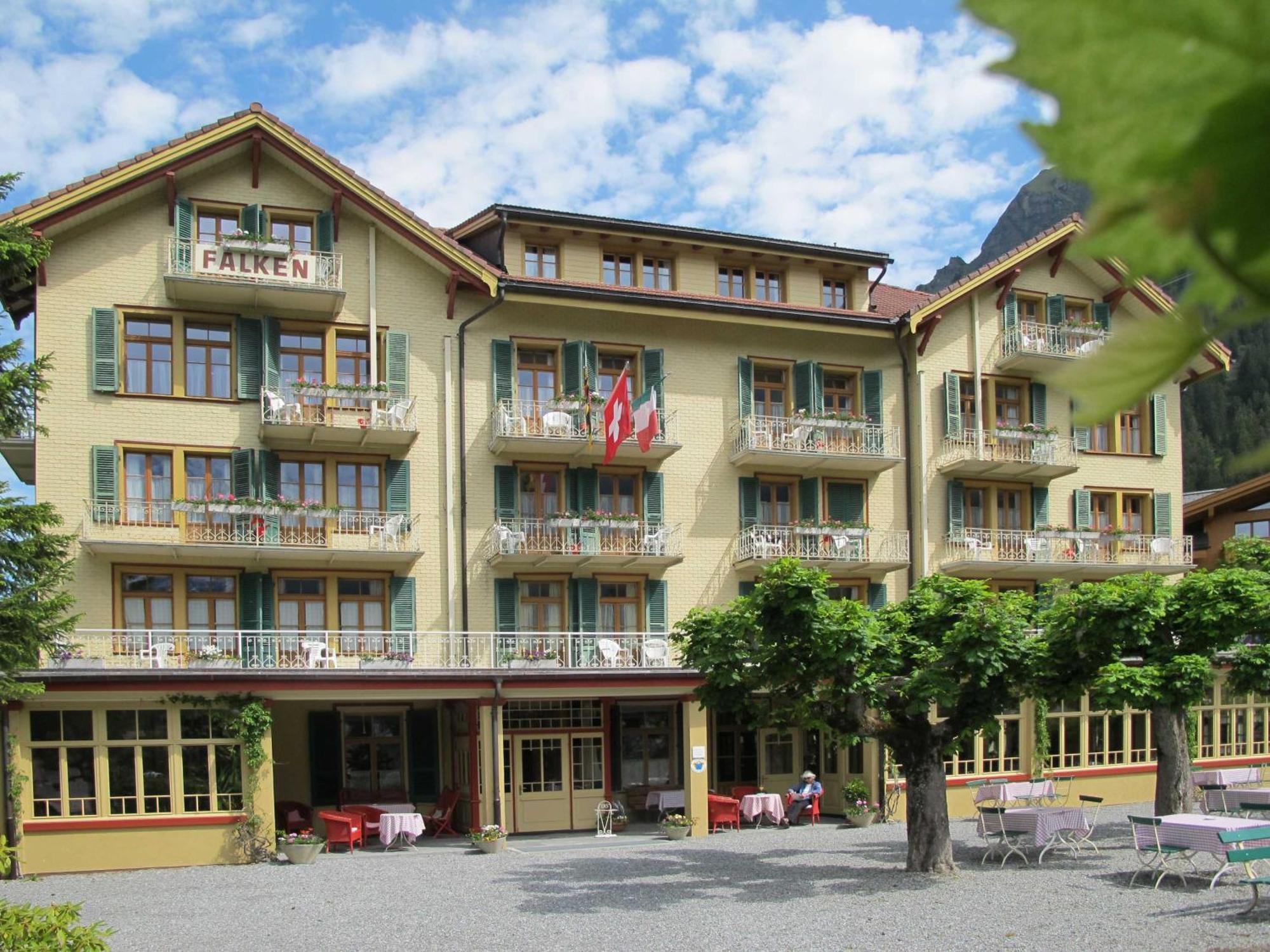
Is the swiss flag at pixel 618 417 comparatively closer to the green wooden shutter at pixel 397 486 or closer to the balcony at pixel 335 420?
the balcony at pixel 335 420

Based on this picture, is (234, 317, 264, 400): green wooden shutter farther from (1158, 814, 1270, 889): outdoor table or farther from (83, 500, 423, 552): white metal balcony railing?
(1158, 814, 1270, 889): outdoor table

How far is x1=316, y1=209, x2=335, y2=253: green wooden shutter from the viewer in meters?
25.8

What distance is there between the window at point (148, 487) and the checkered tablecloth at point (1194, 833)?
1730 cm

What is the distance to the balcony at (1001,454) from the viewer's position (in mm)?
30125

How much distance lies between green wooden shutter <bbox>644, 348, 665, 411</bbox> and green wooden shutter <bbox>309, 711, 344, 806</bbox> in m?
9.50

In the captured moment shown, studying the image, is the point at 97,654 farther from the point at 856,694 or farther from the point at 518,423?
the point at 856,694

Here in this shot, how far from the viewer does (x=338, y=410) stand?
25.1 metres

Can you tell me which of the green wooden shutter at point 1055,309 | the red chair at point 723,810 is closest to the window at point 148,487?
the red chair at point 723,810

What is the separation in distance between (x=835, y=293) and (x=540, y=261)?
7.44m

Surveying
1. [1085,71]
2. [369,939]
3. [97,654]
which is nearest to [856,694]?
[369,939]

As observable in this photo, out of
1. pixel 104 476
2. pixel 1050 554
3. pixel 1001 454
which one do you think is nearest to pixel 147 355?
pixel 104 476

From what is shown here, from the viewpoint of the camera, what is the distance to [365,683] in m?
24.0

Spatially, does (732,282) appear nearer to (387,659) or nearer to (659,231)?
(659,231)

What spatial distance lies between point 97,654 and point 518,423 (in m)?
9.06
